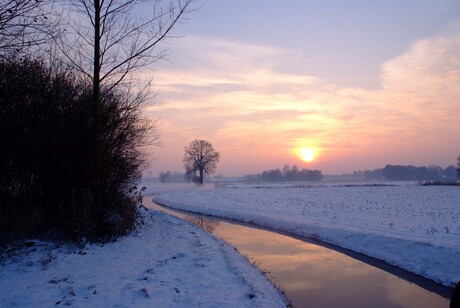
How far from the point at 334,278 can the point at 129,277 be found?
6069mm

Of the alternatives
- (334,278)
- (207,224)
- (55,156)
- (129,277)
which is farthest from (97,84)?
(207,224)

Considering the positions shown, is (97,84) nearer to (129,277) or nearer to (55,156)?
(55,156)

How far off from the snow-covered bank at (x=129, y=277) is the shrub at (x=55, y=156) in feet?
3.83

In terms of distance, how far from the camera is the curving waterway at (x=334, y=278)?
9.47 m

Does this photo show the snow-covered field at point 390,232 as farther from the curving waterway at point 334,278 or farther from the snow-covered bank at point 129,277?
the snow-covered bank at point 129,277

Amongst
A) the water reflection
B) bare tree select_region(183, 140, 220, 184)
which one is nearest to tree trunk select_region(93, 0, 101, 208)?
the water reflection

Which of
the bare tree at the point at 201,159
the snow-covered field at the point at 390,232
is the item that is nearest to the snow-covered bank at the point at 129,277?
the snow-covered field at the point at 390,232

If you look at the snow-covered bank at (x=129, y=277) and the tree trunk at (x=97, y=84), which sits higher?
the tree trunk at (x=97, y=84)

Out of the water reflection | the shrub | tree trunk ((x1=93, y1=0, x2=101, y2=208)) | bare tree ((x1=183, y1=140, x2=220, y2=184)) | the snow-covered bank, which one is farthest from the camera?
bare tree ((x1=183, y1=140, x2=220, y2=184))

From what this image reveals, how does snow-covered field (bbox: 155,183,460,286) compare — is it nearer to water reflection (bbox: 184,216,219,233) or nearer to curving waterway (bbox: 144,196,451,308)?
curving waterway (bbox: 144,196,451,308)

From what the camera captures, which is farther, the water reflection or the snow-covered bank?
the water reflection

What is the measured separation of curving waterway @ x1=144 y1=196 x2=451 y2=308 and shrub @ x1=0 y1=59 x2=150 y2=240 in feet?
19.3

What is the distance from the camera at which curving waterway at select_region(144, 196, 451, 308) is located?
9.47 meters

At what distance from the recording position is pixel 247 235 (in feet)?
65.2
